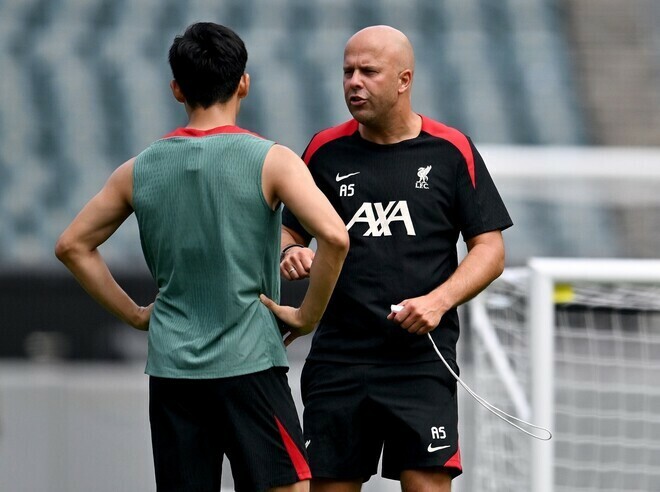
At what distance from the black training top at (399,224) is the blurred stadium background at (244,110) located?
407 cm

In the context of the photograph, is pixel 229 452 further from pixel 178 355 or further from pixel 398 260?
pixel 398 260

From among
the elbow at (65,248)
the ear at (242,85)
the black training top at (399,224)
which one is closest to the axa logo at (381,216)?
the black training top at (399,224)

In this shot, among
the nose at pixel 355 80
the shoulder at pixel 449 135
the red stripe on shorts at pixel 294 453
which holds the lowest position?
the red stripe on shorts at pixel 294 453

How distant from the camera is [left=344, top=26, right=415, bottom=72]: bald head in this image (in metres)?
3.01

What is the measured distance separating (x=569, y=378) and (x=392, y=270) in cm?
269

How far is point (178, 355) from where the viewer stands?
8.60 ft

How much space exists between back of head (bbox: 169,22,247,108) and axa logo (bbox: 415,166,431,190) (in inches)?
22.9

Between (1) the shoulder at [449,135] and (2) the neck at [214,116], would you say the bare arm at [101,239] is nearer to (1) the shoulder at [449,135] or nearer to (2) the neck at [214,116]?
(2) the neck at [214,116]

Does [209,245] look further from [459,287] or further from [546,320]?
[546,320]

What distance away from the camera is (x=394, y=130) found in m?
3.08

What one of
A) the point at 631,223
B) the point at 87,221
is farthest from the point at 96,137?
the point at 87,221

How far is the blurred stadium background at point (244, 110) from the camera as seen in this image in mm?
7277

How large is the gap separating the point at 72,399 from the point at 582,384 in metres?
3.00

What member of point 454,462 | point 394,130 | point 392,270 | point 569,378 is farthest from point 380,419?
point 569,378
